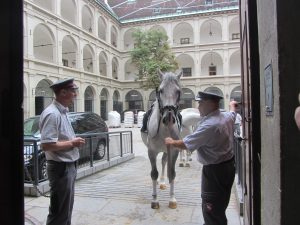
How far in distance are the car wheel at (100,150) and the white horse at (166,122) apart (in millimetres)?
4215

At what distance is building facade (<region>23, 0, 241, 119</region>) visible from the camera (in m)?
35.2

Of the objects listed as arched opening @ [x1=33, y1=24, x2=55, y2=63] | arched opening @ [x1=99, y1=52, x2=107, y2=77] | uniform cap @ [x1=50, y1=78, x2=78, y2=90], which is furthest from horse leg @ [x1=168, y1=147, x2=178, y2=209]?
arched opening @ [x1=99, y1=52, x2=107, y2=77]

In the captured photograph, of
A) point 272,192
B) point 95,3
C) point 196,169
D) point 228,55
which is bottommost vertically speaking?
point 196,169

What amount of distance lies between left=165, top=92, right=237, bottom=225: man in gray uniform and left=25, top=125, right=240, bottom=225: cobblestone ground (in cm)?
182

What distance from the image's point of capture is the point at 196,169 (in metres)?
9.72

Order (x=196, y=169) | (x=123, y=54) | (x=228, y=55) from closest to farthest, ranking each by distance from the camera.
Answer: (x=196, y=169), (x=228, y=55), (x=123, y=54)

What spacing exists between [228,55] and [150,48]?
11678mm

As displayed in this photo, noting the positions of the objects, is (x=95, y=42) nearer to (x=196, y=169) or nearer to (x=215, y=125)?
(x=196, y=169)

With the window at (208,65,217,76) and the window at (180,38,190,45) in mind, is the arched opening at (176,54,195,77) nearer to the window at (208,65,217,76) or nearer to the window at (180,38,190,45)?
the window at (180,38,190,45)

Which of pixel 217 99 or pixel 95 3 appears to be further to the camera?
pixel 95 3

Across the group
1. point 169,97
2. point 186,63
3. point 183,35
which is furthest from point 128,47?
point 169,97

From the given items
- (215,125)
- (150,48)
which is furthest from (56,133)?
(150,48)

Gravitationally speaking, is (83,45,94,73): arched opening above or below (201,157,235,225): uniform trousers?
above

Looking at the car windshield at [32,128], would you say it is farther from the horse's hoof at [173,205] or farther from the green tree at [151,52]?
the green tree at [151,52]
